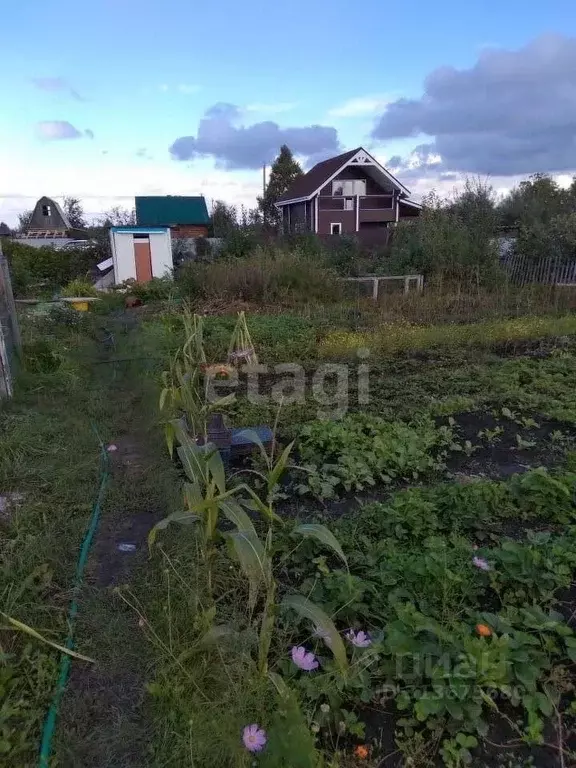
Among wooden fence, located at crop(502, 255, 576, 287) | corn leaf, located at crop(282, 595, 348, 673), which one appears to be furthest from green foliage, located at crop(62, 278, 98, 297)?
corn leaf, located at crop(282, 595, 348, 673)

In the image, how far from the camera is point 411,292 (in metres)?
9.80

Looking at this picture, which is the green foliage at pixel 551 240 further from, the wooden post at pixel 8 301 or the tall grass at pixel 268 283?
the wooden post at pixel 8 301

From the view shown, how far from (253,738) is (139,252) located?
1655 centimetres

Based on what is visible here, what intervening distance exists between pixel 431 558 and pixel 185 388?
1.45 meters

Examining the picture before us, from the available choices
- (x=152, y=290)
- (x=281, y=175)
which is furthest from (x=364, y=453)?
(x=281, y=175)

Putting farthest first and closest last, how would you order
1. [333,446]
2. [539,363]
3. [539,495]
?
[539,363], [333,446], [539,495]

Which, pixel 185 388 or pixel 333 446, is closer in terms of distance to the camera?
pixel 185 388

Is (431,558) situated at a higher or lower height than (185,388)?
lower

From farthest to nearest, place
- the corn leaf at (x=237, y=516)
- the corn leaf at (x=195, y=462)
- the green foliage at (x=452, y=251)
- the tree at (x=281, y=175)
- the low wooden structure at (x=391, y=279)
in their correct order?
the tree at (x=281, y=175) → the green foliage at (x=452, y=251) → the low wooden structure at (x=391, y=279) → the corn leaf at (x=195, y=462) → the corn leaf at (x=237, y=516)

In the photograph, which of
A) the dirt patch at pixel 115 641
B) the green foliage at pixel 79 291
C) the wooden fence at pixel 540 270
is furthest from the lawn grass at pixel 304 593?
Answer: the green foliage at pixel 79 291

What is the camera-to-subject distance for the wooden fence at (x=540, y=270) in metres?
11.1

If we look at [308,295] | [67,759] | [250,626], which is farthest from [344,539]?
[308,295]

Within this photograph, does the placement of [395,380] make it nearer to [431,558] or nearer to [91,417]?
[91,417]

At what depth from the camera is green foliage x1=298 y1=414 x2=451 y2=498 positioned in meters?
2.98
